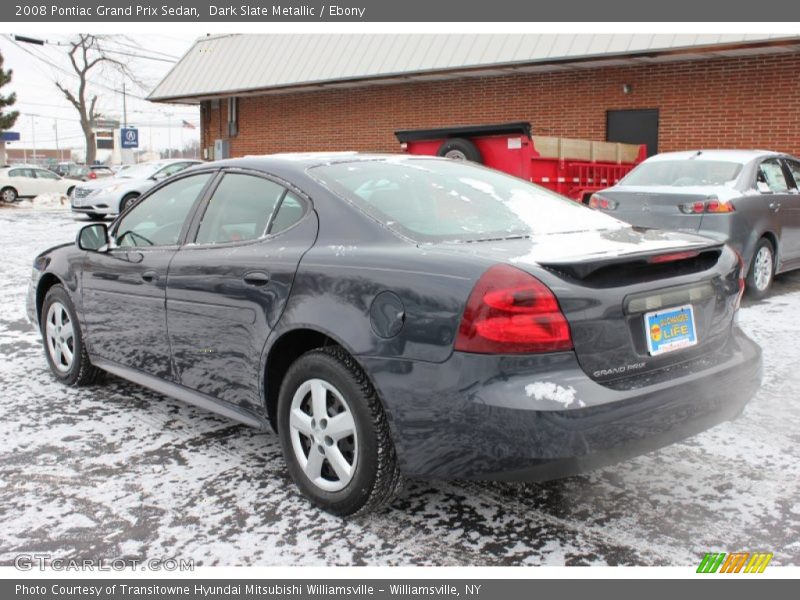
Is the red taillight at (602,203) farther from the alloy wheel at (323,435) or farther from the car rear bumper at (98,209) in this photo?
the car rear bumper at (98,209)

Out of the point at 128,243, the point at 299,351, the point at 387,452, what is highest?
the point at 128,243

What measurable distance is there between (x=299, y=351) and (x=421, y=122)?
16751 mm

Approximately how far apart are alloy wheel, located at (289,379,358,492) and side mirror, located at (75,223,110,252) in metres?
2.04

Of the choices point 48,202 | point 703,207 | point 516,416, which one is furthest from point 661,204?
point 48,202

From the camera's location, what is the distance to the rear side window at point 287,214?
11.9 feet

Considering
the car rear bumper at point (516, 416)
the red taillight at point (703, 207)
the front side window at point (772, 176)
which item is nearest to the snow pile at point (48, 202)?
the front side window at point (772, 176)

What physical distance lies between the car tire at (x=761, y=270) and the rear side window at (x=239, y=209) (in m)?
5.96

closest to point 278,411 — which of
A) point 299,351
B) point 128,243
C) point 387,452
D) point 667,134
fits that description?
point 299,351

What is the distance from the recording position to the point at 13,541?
3.06m

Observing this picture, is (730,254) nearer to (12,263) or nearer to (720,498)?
(720,498)

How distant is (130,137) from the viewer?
126 feet

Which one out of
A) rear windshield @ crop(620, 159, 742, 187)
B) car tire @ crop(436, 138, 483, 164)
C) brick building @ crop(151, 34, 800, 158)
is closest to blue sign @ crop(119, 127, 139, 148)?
brick building @ crop(151, 34, 800, 158)

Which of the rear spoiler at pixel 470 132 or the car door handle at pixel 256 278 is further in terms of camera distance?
the rear spoiler at pixel 470 132

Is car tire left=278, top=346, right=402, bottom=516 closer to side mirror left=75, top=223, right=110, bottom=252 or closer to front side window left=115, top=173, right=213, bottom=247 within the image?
front side window left=115, top=173, right=213, bottom=247
